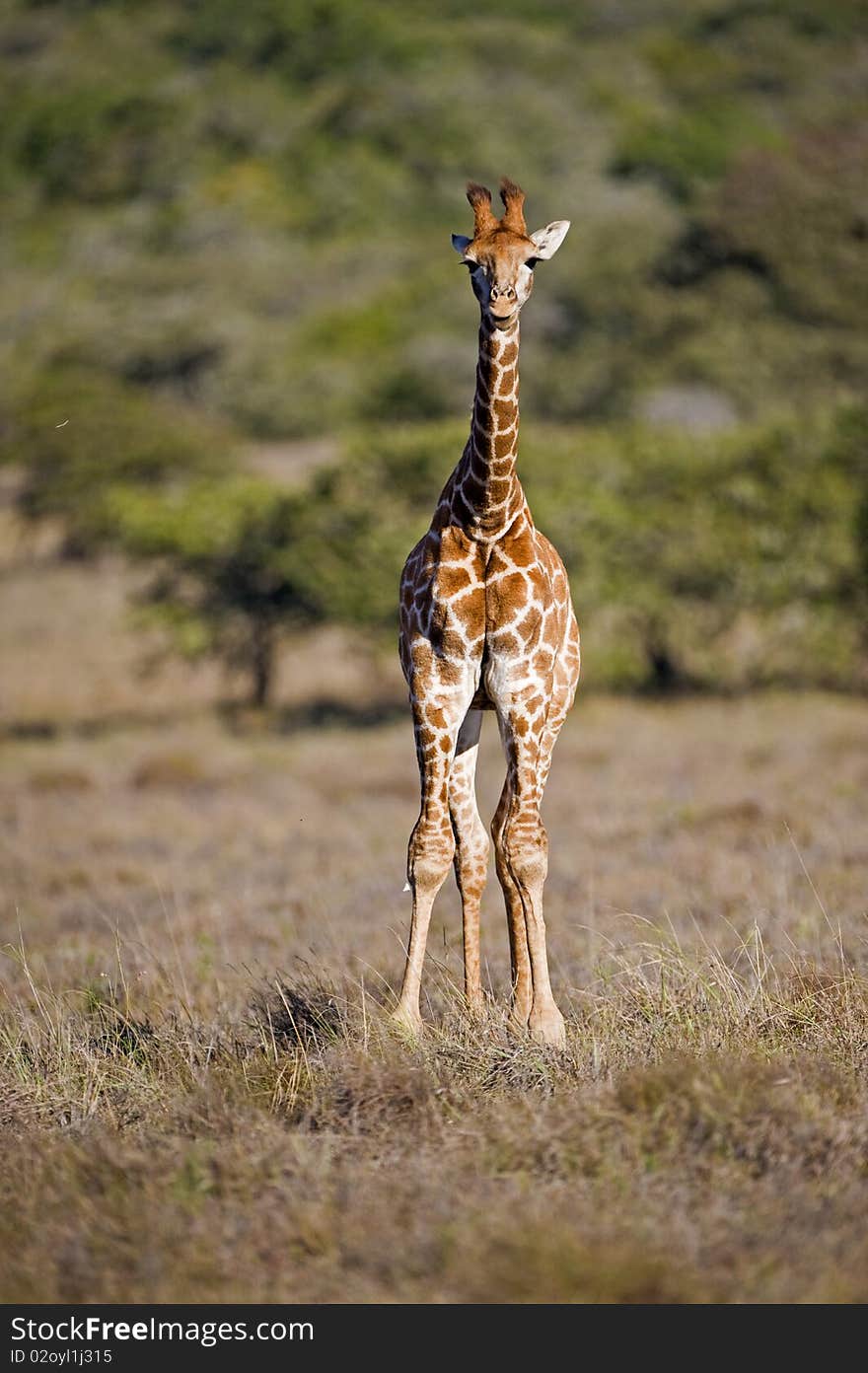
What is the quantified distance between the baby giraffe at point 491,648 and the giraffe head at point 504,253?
1cm

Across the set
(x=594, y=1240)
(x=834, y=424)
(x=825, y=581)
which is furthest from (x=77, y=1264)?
→ (x=834, y=424)

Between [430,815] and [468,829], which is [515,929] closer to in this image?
[468,829]

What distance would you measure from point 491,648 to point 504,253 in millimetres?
1589

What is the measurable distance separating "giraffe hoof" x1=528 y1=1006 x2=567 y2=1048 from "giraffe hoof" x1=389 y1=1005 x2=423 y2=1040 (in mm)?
459

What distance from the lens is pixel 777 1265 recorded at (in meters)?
4.07

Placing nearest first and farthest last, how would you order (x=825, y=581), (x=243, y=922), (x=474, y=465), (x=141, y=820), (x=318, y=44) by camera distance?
(x=474, y=465)
(x=243, y=922)
(x=141, y=820)
(x=825, y=581)
(x=318, y=44)

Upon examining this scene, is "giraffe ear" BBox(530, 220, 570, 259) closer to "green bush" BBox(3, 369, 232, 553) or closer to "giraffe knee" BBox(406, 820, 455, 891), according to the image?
"giraffe knee" BBox(406, 820, 455, 891)

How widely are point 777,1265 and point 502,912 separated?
6594mm

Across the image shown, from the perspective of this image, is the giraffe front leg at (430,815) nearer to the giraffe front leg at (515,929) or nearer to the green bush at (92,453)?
the giraffe front leg at (515,929)

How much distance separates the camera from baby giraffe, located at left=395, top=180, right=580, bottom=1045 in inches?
235

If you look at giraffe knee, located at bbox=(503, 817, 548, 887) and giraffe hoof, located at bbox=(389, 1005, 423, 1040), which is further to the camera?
giraffe knee, located at bbox=(503, 817, 548, 887)

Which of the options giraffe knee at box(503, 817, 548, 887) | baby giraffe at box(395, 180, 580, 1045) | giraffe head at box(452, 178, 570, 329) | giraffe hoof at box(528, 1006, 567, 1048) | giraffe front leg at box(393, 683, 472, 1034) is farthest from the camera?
giraffe knee at box(503, 817, 548, 887)

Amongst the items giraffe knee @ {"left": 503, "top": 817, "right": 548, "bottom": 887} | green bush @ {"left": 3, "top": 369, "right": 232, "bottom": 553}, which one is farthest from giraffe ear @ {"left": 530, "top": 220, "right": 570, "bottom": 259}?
green bush @ {"left": 3, "top": 369, "right": 232, "bottom": 553}
